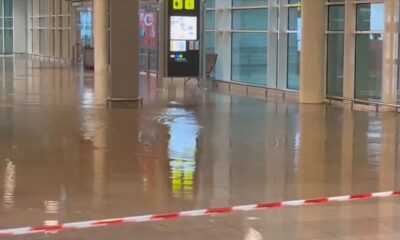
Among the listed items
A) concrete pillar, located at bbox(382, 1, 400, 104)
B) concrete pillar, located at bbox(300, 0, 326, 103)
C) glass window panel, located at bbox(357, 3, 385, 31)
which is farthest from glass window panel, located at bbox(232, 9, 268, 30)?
concrete pillar, located at bbox(382, 1, 400, 104)

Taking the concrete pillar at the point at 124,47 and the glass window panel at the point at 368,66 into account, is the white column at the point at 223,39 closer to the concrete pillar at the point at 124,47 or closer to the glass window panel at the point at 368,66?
the glass window panel at the point at 368,66

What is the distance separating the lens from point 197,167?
33.9 feet

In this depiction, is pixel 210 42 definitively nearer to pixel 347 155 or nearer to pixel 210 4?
pixel 210 4

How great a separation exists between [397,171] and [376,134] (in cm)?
384

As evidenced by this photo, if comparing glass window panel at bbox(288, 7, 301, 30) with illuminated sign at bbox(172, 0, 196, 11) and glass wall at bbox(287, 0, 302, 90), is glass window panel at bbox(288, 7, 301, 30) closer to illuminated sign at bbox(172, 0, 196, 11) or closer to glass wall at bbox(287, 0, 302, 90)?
glass wall at bbox(287, 0, 302, 90)

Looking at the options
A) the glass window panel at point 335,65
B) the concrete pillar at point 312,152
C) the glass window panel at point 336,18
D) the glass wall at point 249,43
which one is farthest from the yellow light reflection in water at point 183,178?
the glass wall at point 249,43

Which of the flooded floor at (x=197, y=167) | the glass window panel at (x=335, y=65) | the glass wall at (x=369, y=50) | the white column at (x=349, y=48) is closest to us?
the flooded floor at (x=197, y=167)

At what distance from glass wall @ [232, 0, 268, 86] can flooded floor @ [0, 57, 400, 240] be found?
6.26 meters

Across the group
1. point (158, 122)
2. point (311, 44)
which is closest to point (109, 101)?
point (158, 122)

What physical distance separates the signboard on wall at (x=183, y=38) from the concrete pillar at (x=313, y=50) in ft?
14.2

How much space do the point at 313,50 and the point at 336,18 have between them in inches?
42.1

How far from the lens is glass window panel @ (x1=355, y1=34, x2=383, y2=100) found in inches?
746

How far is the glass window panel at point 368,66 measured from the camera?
1895 centimetres

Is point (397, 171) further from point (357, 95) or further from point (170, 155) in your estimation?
point (357, 95)
